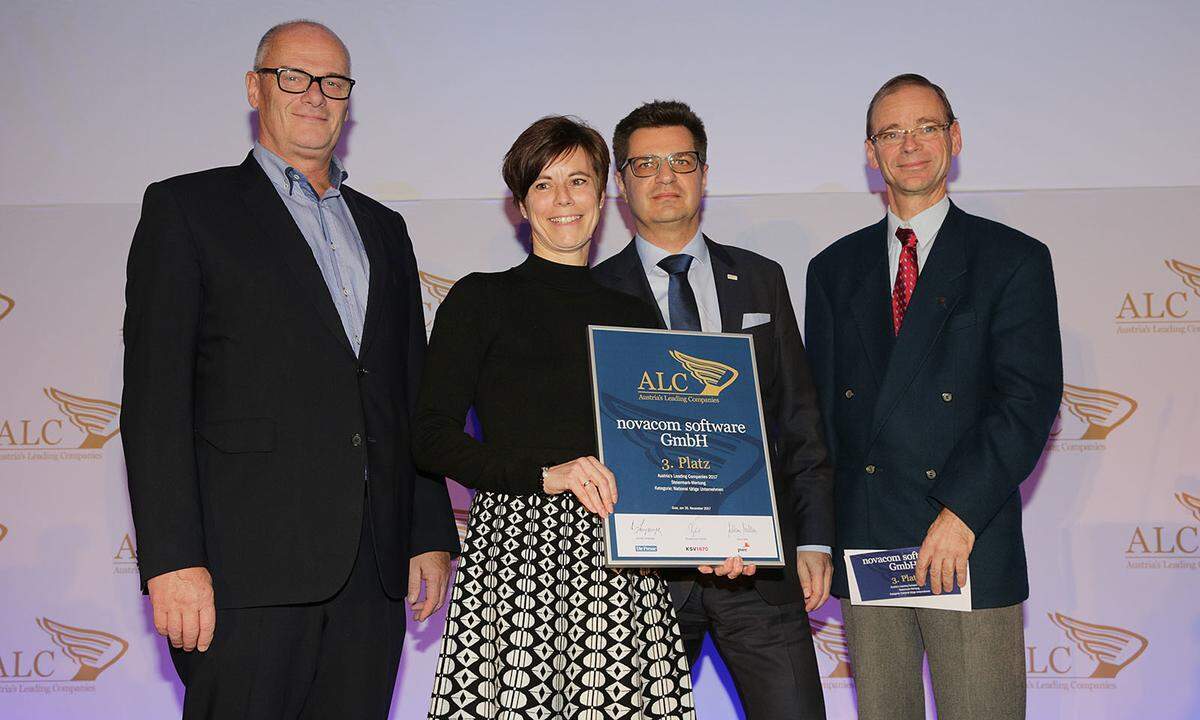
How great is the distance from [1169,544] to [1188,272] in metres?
0.90

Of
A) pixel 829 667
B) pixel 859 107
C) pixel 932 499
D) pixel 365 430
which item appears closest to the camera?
pixel 365 430

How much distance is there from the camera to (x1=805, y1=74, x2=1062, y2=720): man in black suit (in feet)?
7.43

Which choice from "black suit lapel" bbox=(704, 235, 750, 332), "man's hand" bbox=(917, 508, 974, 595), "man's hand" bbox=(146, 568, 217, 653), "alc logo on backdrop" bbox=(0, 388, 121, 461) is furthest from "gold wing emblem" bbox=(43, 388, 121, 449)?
"man's hand" bbox=(917, 508, 974, 595)

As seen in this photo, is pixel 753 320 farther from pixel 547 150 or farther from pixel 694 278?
pixel 547 150

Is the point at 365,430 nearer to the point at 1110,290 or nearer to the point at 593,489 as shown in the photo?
the point at 593,489

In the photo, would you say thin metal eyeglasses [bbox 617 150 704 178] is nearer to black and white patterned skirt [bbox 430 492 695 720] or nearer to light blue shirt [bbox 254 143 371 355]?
light blue shirt [bbox 254 143 371 355]

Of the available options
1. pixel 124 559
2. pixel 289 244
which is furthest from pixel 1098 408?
pixel 124 559

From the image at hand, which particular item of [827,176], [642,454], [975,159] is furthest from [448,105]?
[642,454]

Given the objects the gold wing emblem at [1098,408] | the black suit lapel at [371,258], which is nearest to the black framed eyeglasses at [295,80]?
the black suit lapel at [371,258]

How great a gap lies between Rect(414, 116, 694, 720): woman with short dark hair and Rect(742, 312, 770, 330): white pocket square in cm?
34

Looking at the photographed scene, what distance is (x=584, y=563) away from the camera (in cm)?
189

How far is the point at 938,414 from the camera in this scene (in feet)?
7.70

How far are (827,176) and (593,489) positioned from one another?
2.18 meters

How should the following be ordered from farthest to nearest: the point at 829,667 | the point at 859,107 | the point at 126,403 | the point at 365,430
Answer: the point at 859,107 → the point at 829,667 → the point at 365,430 → the point at 126,403
